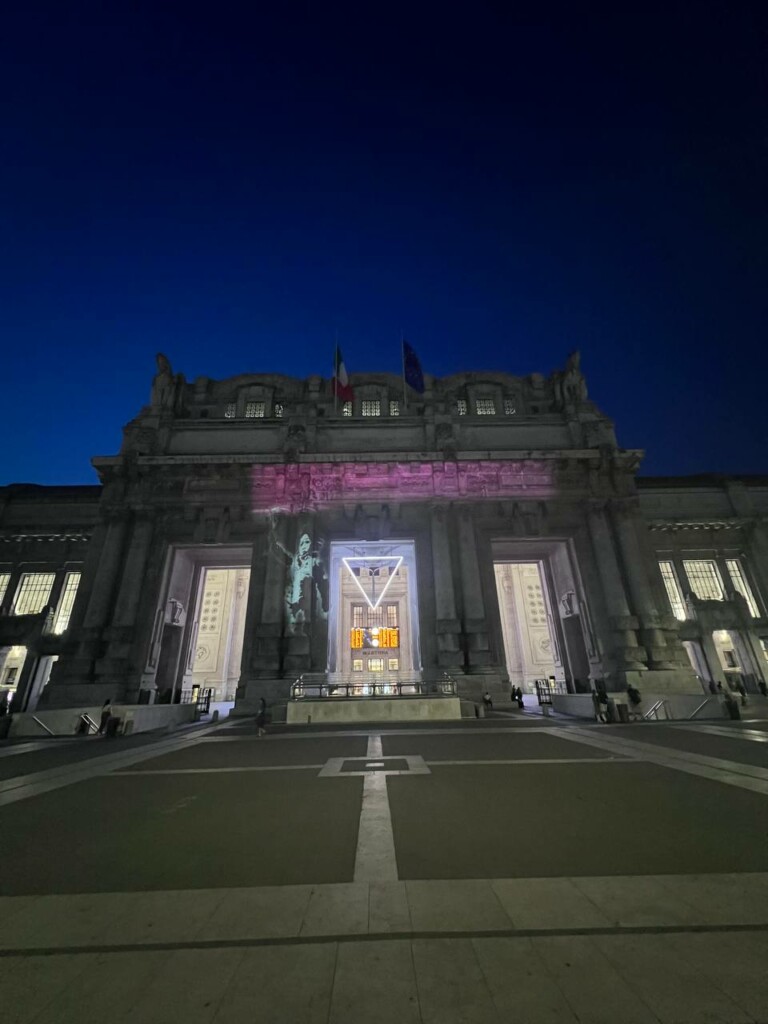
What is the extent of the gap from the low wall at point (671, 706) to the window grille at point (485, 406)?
2328 cm

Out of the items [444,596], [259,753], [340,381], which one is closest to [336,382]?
[340,381]

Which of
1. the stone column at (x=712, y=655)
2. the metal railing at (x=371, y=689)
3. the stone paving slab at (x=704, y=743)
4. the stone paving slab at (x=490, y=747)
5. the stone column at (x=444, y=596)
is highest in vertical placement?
the stone column at (x=444, y=596)

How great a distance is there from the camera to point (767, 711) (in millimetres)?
17609

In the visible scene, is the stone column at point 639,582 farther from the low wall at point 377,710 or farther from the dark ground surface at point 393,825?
the dark ground surface at point 393,825

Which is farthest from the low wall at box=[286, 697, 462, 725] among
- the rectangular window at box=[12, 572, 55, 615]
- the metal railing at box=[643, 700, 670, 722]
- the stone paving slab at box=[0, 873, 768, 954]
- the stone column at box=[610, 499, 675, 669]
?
the rectangular window at box=[12, 572, 55, 615]

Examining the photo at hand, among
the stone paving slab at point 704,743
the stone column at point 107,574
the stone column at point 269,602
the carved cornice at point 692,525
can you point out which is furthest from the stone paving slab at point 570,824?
the carved cornice at point 692,525

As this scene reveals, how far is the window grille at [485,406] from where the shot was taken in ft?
117

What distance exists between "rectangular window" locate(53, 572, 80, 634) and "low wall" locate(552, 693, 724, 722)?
33.1m

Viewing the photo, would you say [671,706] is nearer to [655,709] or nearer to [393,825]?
[655,709]

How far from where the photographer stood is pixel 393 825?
513 cm

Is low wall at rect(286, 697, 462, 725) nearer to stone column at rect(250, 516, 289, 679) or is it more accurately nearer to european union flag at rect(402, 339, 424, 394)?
stone column at rect(250, 516, 289, 679)

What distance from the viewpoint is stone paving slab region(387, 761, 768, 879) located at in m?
4.02

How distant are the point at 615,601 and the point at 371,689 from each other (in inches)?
651

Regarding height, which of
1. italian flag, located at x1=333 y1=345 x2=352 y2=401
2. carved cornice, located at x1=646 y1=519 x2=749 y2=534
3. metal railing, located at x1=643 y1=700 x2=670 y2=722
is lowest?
metal railing, located at x1=643 y1=700 x2=670 y2=722
